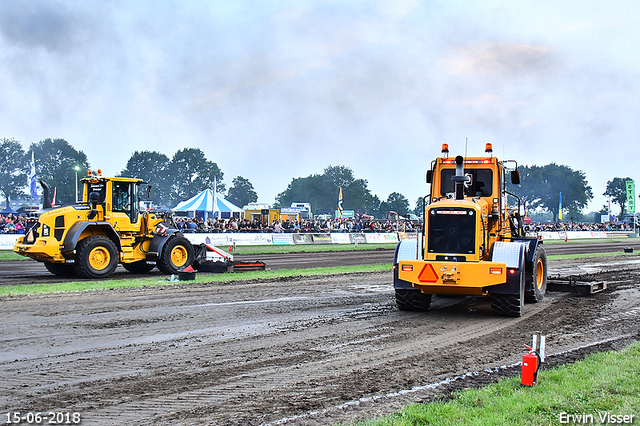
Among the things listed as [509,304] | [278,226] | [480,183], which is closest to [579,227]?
[278,226]

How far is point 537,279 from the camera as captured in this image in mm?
11914

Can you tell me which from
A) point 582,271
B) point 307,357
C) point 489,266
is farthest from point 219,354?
point 582,271

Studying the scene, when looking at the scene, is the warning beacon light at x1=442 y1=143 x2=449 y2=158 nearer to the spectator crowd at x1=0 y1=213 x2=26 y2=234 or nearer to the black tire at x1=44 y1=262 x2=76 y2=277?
the black tire at x1=44 y1=262 x2=76 y2=277

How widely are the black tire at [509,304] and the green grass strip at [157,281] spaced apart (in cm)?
780

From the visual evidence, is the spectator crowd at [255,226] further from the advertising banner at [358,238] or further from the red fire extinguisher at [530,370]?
the red fire extinguisher at [530,370]

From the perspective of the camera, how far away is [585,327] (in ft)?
29.8

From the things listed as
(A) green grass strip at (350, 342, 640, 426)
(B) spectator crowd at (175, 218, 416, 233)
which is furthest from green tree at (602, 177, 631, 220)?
(A) green grass strip at (350, 342, 640, 426)

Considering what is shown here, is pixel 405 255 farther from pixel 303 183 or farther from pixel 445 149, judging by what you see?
pixel 303 183

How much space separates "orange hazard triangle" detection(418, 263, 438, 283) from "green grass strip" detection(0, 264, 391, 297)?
7079mm

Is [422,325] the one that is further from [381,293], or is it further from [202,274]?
[202,274]

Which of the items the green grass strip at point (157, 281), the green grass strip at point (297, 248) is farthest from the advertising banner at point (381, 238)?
the green grass strip at point (157, 281)

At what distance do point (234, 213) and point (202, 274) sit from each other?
3128 cm

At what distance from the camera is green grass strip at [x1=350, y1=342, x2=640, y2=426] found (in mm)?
4667

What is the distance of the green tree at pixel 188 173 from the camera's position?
106m
